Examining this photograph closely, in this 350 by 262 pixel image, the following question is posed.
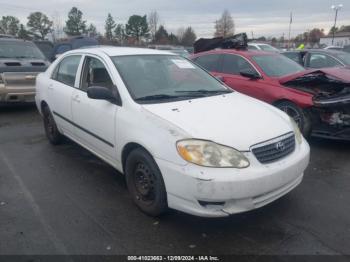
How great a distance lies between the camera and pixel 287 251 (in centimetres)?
291

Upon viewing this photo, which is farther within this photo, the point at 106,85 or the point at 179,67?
the point at 179,67

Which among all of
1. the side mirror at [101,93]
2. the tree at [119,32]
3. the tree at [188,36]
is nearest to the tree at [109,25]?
the tree at [119,32]

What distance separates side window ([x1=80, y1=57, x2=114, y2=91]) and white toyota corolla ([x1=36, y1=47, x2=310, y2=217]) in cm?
1

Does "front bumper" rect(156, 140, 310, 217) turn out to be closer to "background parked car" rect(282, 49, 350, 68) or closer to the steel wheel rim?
the steel wheel rim

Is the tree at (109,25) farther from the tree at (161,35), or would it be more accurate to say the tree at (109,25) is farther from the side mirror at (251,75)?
the side mirror at (251,75)

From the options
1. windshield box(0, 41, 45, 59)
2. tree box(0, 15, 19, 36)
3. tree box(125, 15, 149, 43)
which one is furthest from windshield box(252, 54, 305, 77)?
tree box(0, 15, 19, 36)

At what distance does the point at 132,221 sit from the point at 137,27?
71.9 m

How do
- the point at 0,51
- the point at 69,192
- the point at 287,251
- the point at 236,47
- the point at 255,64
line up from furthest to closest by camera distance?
1. the point at 0,51
2. the point at 236,47
3. the point at 255,64
4. the point at 69,192
5. the point at 287,251

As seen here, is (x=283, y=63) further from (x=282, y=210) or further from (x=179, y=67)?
(x=282, y=210)

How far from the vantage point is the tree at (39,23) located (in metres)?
73.9

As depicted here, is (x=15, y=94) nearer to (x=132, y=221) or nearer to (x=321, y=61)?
(x=132, y=221)

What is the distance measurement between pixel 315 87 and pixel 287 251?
383 centimetres

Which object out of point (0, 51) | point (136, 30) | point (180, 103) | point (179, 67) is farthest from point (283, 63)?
point (136, 30)

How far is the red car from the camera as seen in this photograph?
5477 mm
